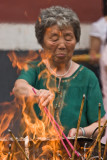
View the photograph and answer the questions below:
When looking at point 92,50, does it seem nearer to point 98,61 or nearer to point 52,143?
point 98,61

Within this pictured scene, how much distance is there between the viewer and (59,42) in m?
2.68

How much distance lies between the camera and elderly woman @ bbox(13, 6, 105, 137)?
2697 millimetres

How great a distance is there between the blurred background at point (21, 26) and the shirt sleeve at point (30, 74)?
214 cm

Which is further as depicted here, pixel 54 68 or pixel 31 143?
pixel 54 68

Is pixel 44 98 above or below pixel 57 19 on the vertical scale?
below

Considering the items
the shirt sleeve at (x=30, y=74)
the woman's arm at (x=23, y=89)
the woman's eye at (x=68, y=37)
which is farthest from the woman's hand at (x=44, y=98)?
the woman's eye at (x=68, y=37)

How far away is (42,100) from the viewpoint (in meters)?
2.18

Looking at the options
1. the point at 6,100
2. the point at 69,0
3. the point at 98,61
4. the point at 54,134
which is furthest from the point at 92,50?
the point at 54,134

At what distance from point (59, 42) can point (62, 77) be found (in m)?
0.31

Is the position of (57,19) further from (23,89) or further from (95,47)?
(95,47)

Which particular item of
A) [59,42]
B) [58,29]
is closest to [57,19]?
[58,29]

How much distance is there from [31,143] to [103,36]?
8.66ft

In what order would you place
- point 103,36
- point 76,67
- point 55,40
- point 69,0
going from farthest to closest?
point 69,0, point 103,36, point 76,67, point 55,40

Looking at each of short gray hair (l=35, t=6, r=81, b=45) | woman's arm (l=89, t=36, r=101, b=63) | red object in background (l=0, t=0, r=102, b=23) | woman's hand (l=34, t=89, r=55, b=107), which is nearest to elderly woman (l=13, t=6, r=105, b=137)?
short gray hair (l=35, t=6, r=81, b=45)
